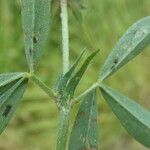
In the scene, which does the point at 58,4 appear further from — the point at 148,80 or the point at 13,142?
the point at 148,80

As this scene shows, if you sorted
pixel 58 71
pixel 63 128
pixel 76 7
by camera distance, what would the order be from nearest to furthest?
pixel 63 128, pixel 76 7, pixel 58 71

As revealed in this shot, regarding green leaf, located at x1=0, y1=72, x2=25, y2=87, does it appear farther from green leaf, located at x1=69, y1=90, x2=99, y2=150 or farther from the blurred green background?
the blurred green background

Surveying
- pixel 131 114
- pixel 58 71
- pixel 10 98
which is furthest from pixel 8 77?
pixel 58 71

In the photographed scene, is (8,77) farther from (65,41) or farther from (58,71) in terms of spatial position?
(58,71)

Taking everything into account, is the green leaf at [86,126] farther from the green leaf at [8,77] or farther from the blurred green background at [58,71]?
the blurred green background at [58,71]

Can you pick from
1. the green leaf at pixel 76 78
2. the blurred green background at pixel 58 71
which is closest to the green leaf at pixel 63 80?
the green leaf at pixel 76 78

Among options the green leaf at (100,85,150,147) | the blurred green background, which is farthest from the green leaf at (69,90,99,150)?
the blurred green background
